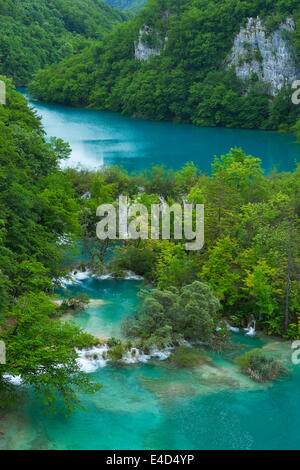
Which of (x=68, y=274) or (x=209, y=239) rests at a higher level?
(x=209, y=239)

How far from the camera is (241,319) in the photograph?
23.5 meters

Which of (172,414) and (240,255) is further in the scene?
(240,255)

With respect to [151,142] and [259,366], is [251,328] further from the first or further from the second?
[151,142]

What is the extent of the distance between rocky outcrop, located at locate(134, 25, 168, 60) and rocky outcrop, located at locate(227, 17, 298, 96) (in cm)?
1295

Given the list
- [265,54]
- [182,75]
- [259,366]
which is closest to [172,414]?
[259,366]

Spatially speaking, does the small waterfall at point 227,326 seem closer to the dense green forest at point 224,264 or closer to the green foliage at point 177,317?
the dense green forest at point 224,264

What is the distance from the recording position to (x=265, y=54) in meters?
76.6

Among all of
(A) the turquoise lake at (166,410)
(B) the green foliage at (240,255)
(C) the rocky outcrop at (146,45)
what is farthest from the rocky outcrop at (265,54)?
(A) the turquoise lake at (166,410)

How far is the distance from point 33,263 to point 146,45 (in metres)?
75.1

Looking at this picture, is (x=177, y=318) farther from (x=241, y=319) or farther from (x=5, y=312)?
(x=5, y=312)

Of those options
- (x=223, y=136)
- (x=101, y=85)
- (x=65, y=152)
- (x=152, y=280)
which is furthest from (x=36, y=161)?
(x=101, y=85)

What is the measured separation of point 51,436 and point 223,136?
2161 inches

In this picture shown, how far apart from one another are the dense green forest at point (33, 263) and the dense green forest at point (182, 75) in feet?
148

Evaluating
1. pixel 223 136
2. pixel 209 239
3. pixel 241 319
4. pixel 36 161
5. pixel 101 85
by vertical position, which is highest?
pixel 101 85
